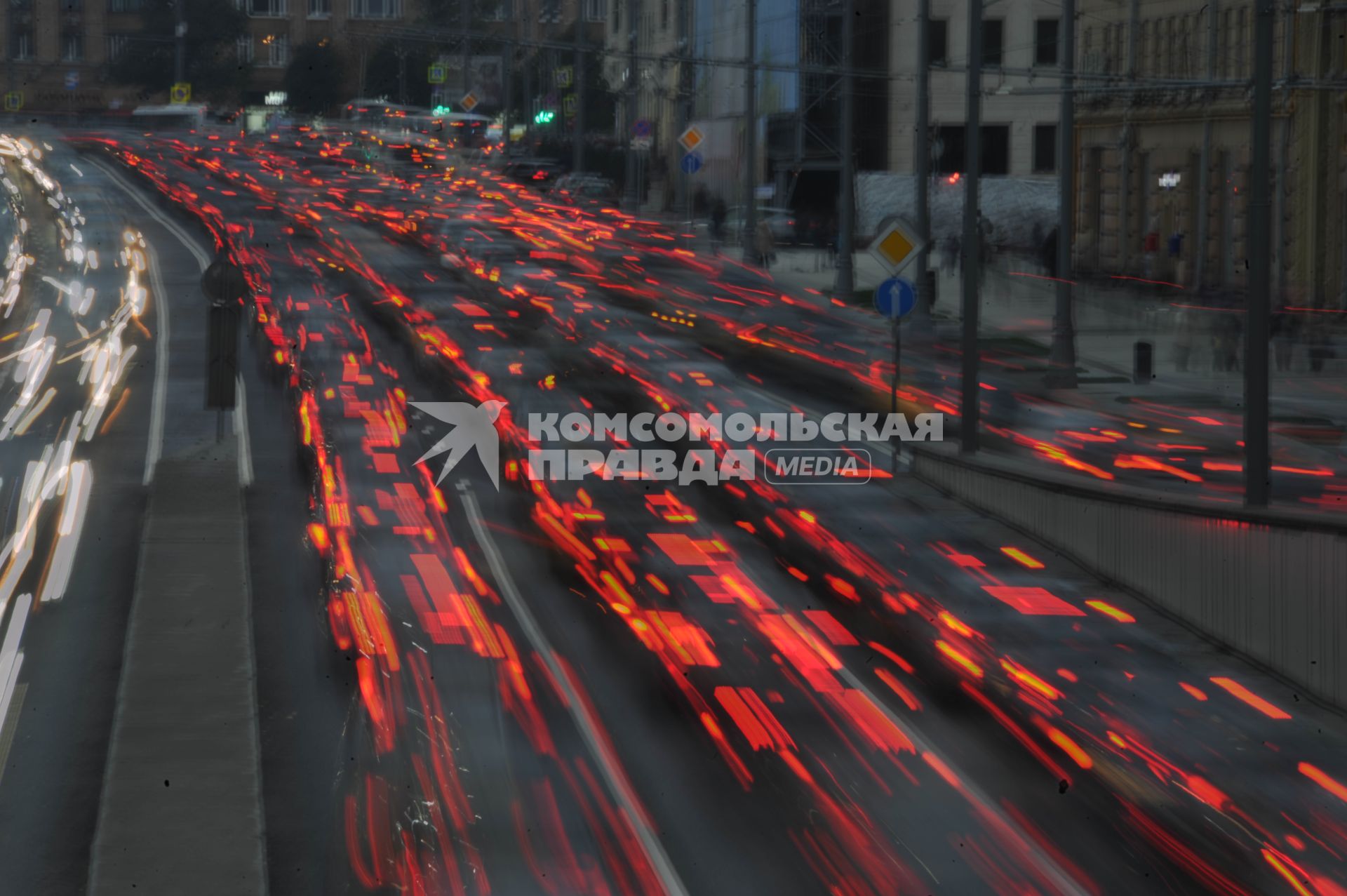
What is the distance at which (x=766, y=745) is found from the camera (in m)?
12.5

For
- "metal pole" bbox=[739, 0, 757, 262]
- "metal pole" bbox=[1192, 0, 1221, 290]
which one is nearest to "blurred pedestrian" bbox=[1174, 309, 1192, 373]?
"metal pole" bbox=[1192, 0, 1221, 290]

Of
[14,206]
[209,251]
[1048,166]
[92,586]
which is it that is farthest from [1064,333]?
[14,206]

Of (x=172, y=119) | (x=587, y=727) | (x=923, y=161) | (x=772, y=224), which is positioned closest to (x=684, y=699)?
(x=587, y=727)

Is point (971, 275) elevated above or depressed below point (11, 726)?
above

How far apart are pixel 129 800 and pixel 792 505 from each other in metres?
11.0

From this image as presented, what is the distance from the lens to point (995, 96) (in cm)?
6412

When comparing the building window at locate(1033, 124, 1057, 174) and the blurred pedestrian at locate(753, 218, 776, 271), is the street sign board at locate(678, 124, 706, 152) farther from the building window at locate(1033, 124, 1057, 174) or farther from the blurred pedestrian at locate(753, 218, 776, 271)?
the building window at locate(1033, 124, 1057, 174)

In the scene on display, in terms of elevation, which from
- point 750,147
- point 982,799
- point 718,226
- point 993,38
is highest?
point 993,38

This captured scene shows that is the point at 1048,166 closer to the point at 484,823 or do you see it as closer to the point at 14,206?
the point at 14,206

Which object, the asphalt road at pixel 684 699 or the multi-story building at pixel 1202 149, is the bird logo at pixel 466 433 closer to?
the asphalt road at pixel 684 699

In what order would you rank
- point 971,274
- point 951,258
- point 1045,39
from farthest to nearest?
point 1045,39 < point 951,258 < point 971,274

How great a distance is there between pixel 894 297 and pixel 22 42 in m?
110

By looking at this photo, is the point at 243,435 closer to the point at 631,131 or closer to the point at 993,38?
the point at 631,131

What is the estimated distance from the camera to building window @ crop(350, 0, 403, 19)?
4779 inches
